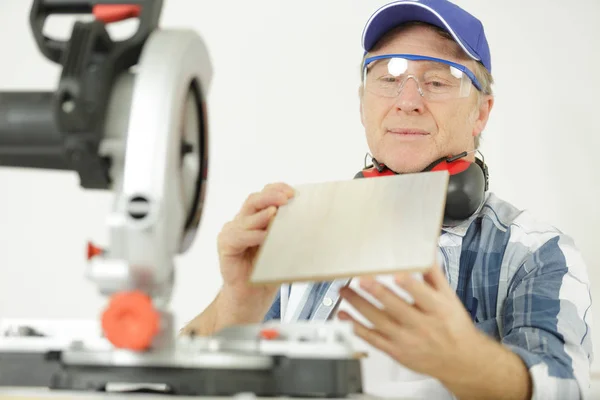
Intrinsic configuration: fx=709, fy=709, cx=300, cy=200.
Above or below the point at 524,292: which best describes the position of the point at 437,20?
above

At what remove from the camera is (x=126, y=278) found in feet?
2.62

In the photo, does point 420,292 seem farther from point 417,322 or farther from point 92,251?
point 92,251

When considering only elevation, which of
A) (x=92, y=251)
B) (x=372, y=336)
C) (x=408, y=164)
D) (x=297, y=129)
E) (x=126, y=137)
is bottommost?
(x=372, y=336)

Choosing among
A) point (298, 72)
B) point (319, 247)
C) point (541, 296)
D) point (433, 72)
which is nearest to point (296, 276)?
Answer: point (319, 247)

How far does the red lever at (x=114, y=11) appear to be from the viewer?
887mm

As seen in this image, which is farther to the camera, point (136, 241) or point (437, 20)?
point (437, 20)

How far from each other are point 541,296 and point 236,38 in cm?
167

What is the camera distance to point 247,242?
116cm

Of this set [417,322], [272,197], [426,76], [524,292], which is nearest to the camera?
[417,322]

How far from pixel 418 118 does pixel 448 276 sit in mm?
390

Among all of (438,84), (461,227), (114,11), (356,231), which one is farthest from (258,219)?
(438,84)

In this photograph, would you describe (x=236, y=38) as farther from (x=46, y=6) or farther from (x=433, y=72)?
(x=46, y=6)

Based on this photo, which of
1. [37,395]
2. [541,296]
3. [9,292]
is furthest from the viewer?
[9,292]

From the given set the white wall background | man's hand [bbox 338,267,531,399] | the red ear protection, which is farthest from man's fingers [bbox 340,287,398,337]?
the white wall background
